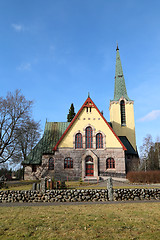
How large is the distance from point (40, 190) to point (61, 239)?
817cm

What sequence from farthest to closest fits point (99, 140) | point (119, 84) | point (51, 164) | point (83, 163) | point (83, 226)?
point (119, 84) < point (51, 164) < point (99, 140) < point (83, 163) < point (83, 226)

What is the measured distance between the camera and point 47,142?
33.2 m

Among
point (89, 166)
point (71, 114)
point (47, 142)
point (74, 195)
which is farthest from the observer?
point (71, 114)

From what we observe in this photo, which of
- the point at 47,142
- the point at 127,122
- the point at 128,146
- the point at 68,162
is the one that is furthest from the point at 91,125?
the point at 127,122

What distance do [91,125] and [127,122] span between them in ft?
45.7

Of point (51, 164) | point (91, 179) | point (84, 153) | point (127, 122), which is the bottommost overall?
point (91, 179)

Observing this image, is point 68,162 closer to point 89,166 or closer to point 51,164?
point 89,166

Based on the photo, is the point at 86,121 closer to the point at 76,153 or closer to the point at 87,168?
the point at 76,153

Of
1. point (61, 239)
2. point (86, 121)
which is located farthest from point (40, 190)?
point (86, 121)

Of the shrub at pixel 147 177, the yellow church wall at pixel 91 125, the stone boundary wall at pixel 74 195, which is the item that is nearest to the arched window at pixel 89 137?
the yellow church wall at pixel 91 125

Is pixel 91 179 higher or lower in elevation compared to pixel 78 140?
lower

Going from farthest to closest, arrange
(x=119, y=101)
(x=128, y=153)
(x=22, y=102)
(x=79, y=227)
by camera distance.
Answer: (x=119, y=101) < (x=128, y=153) < (x=22, y=102) < (x=79, y=227)

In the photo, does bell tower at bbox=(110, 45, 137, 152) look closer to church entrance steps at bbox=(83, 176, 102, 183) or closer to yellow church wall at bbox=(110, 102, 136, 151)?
yellow church wall at bbox=(110, 102, 136, 151)

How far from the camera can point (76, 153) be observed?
94.0ft
